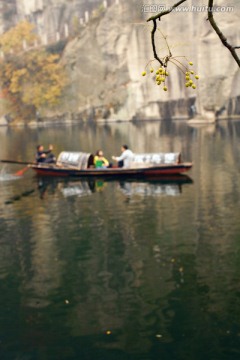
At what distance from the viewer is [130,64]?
108938 millimetres

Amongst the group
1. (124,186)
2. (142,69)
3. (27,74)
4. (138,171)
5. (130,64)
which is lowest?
(124,186)

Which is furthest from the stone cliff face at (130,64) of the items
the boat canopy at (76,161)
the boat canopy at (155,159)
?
the boat canopy at (155,159)

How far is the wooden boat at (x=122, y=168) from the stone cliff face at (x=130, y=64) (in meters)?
54.6

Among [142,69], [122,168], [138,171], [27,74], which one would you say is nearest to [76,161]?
[122,168]

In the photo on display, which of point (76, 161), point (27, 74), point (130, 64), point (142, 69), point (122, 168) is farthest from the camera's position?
point (27, 74)

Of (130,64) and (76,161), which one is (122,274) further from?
(130,64)

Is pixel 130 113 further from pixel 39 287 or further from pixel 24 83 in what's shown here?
pixel 39 287

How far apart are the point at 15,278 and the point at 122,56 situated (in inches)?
3977

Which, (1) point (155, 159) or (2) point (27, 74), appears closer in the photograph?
(1) point (155, 159)

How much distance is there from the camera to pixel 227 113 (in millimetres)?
95125

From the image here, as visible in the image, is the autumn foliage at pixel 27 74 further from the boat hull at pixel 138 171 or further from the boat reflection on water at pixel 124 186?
the boat reflection on water at pixel 124 186

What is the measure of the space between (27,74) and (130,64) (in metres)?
24.2

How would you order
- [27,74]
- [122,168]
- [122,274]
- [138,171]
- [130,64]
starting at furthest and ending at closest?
[27,74] < [130,64] < [122,168] < [138,171] < [122,274]

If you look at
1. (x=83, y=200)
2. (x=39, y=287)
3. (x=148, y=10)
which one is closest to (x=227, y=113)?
(x=83, y=200)
